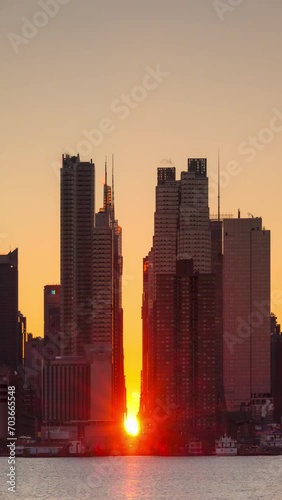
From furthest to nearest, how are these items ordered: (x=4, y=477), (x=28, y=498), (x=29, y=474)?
1. (x=29, y=474)
2. (x=4, y=477)
3. (x=28, y=498)

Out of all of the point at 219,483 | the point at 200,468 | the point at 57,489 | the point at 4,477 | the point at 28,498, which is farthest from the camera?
the point at 200,468

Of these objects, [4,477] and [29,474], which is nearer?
[4,477]

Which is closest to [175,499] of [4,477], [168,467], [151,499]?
[151,499]

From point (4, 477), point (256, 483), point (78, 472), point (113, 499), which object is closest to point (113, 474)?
point (78, 472)

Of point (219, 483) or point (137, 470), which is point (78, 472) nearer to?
point (137, 470)

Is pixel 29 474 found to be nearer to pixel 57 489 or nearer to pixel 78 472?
pixel 78 472

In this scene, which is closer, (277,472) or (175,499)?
(175,499)
